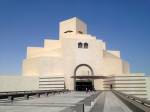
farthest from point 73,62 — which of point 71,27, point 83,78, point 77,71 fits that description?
point 71,27

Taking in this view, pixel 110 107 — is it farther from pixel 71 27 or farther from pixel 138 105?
pixel 71 27

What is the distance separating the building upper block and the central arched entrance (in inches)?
593

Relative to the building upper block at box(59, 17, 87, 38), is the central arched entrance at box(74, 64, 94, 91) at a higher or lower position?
lower

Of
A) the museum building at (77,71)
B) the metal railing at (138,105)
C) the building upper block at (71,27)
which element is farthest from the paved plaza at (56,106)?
the building upper block at (71,27)

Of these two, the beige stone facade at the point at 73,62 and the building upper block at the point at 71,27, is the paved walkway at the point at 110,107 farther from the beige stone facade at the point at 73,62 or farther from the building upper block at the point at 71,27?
the building upper block at the point at 71,27

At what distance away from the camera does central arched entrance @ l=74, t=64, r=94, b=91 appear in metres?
73.7

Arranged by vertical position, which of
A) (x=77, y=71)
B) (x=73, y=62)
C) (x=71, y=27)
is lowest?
(x=77, y=71)

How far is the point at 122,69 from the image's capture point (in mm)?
79312

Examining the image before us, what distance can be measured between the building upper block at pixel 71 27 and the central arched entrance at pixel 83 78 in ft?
49.4

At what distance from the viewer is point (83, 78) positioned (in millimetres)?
73500

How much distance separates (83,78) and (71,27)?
21000mm

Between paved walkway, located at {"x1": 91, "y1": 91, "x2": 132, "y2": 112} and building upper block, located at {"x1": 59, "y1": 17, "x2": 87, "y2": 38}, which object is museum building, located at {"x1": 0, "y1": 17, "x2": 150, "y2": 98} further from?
paved walkway, located at {"x1": 91, "y1": 91, "x2": 132, "y2": 112}

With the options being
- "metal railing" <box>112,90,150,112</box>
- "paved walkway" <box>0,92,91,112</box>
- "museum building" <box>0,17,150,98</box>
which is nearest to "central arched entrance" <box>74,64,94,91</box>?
"museum building" <box>0,17,150,98</box>

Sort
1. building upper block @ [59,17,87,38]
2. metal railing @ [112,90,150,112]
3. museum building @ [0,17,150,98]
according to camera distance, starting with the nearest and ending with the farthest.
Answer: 1. metal railing @ [112,90,150,112]
2. museum building @ [0,17,150,98]
3. building upper block @ [59,17,87,38]
